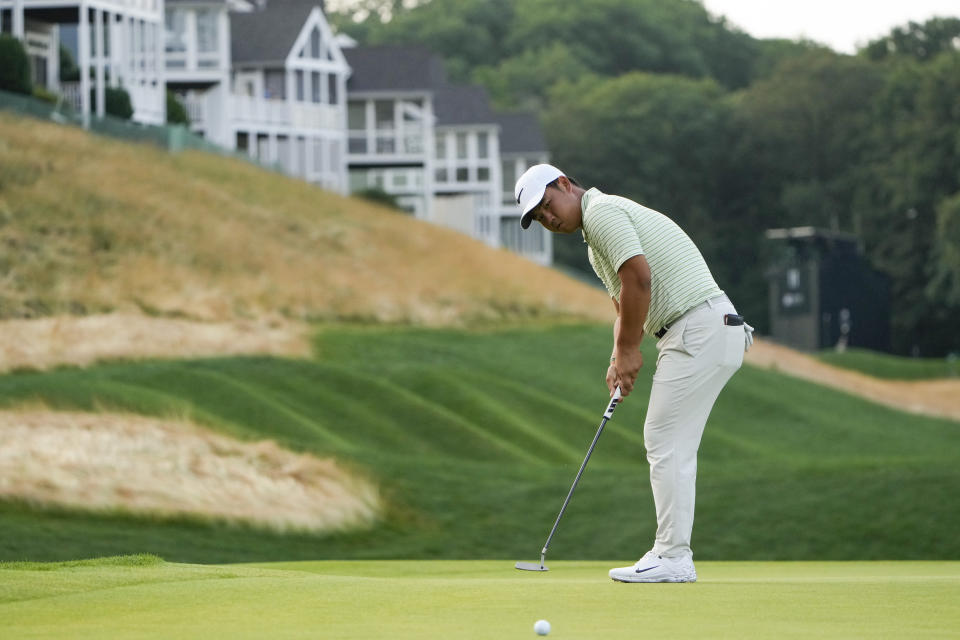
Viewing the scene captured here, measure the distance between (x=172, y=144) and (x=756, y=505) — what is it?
98.7ft

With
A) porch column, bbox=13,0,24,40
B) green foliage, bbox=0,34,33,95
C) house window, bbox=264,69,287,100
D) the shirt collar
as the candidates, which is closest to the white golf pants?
the shirt collar

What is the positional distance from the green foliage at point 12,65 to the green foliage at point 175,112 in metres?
11.3

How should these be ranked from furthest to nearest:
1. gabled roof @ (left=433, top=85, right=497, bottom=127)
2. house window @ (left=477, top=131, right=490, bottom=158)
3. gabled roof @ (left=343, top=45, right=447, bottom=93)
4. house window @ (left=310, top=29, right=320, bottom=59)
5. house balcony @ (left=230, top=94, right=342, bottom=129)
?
house window @ (left=477, top=131, right=490, bottom=158)
gabled roof @ (left=433, top=85, right=497, bottom=127)
gabled roof @ (left=343, top=45, right=447, bottom=93)
house window @ (left=310, top=29, right=320, bottom=59)
house balcony @ (left=230, top=94, right=342, bottom=129)

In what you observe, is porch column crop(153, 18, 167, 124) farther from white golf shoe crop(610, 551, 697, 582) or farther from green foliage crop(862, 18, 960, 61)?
green foliage crop(862, 18, 960, 61)

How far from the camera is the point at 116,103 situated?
46.8 meters

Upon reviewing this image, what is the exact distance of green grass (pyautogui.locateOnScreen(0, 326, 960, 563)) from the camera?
15.7 meters

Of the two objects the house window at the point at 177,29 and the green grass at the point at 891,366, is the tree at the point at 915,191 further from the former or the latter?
the house window at the point at 177,29

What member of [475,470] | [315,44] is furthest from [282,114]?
[475,470]

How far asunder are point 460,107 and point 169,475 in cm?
6567

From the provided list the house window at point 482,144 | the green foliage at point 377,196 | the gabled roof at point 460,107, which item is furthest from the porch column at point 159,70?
the house window at point 482,144

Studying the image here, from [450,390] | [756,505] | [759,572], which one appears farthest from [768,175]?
[759,572]

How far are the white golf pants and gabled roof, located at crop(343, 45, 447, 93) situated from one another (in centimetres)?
6498

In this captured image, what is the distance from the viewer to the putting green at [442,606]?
19.2 feet

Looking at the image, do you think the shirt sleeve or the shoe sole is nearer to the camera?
the shirt sleeve
